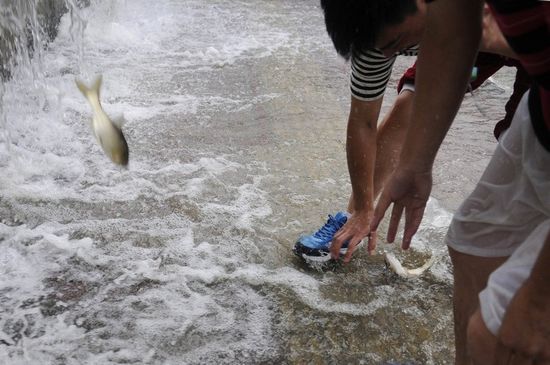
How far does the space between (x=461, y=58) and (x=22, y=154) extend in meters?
3.36

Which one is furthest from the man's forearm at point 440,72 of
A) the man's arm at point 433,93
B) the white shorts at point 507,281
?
the white shorts at point 507,281

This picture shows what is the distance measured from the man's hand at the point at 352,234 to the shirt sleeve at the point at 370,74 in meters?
0.62

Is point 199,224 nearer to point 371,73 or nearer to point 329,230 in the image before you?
point 329,230

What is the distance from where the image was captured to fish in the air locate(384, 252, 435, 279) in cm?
271

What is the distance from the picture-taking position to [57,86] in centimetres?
543

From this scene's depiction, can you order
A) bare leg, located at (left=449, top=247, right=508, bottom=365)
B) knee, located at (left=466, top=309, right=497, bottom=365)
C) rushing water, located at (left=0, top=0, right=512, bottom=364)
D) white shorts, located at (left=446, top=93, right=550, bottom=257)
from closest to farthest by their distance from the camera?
knee, located at (left=466, top=309, right=497, bottom=365)
white shorts, located at (left=446, top=93, right=550, bottom=257)
bare leg, located at (left=449, top=247, right=508, bottom=365)
rushing water, located at (left=0, top=0, right=512, bottom=364)

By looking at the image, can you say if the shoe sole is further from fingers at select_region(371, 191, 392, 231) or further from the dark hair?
the dark hair

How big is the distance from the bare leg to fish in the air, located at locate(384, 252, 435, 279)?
98 cm

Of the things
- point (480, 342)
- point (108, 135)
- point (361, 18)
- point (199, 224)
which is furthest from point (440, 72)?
point (199, 224)

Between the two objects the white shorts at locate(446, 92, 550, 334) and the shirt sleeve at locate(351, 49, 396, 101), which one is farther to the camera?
the shirt sleeve at locate(351, 49, 396, 101)

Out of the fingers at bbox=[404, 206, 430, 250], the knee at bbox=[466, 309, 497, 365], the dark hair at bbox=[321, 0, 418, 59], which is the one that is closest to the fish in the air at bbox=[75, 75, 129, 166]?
the dark hair at bbox=[321, 0, 418, 59]

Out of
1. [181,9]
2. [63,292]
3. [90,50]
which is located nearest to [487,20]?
[63,292]

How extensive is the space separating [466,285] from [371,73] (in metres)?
1.16

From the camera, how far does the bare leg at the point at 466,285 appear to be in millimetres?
1580
